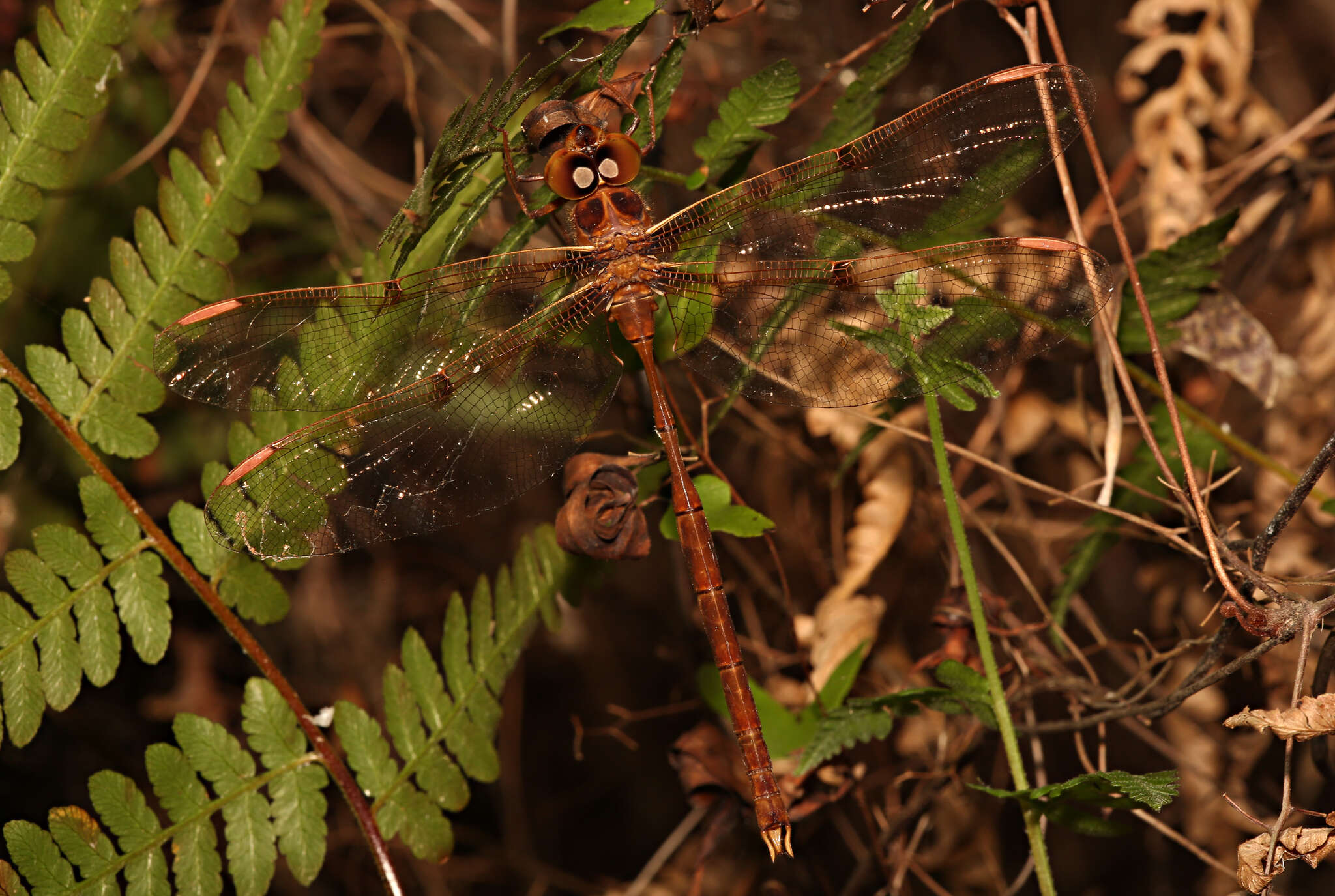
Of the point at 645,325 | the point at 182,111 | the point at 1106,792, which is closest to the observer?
the point at 1106,792

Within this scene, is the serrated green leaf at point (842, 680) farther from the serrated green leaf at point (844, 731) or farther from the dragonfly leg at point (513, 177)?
the dragonfly leg at point (513, 177)

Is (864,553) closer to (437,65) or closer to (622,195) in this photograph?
(622,195)

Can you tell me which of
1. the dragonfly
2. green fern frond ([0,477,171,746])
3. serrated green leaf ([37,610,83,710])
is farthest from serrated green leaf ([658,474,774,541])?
serrated green leaf ([37,610,83,710])

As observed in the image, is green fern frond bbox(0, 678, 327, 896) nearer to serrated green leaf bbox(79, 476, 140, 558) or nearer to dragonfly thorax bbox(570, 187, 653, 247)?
serrated green leaf bbox(79, 476, 140, 558)

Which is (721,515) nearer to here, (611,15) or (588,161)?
(588,161)

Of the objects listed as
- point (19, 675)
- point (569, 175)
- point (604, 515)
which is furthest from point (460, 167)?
point (19, 675)

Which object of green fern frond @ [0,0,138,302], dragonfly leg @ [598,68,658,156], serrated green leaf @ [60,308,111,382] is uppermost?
green fern frond @ [0,0,138,302]

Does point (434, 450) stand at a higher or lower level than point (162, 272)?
lower
